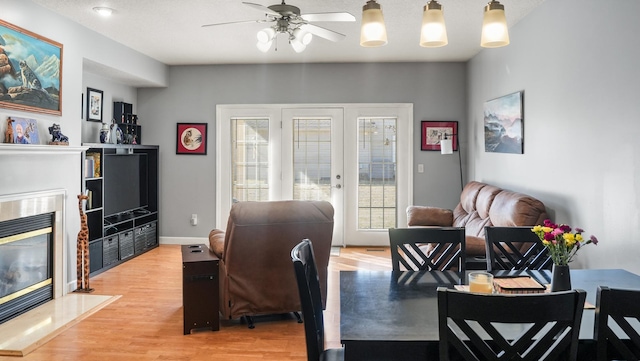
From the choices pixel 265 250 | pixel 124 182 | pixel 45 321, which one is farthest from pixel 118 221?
pixel 265 250

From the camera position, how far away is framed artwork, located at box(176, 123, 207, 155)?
7125mm

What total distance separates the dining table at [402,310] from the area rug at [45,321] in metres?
2.37

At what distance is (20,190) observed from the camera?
4.01 meters

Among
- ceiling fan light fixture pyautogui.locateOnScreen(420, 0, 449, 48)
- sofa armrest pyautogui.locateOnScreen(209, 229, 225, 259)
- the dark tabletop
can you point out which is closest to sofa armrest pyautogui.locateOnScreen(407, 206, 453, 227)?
sofa armrest pyautogui.locateOnScreen(209, 229, 225, 259)

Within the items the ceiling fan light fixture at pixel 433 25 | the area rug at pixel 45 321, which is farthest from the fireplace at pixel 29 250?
the ceiling fan light fixture at pixel 433 25

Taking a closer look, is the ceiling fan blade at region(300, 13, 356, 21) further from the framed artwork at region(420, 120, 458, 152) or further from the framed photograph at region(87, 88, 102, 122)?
the framed artwork at region(420, 120, 458, 152)

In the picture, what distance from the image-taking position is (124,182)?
20.6 ft

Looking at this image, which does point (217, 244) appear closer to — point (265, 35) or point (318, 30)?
point (265, 35)

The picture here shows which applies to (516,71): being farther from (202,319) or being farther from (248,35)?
(202,319)

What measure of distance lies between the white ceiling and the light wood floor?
8.42 feet

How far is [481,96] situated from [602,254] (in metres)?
3.21

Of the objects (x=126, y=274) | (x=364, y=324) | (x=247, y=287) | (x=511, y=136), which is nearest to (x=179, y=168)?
(x=126, y=274)

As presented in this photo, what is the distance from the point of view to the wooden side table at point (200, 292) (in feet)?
11.7

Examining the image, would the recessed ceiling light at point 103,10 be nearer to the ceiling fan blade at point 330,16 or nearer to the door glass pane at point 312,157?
the ceiling fan blade at point 330,16
